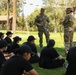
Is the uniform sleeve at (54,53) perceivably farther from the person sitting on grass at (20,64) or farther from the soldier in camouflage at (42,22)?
the soldier in camouflage at (42,22)

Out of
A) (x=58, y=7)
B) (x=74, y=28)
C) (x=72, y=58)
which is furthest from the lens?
(x=58, y=7)

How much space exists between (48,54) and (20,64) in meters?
3.61

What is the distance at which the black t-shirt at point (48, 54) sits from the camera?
8258mm

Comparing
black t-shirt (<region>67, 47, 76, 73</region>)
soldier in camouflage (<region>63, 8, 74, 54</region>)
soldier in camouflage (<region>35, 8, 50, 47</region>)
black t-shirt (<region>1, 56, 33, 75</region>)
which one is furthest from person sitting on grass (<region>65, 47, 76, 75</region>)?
soldier in camouflage (<region>35, 8, 50, 47</region>)

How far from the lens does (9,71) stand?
16.1 feet

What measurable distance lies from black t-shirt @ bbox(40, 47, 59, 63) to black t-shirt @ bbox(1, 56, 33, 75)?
3380mm

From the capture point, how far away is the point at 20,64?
15.8ft

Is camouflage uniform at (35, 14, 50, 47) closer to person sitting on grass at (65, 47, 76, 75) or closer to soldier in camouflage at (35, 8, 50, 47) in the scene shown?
soldier in camouflage at (35, 8, 50, 47)

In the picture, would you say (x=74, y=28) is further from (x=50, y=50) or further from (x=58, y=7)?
(x=58, y=7)

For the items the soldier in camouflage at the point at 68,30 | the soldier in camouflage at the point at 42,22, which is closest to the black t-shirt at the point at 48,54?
the soldier in camouflage at the point at 68,30

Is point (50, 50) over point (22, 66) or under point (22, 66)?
under

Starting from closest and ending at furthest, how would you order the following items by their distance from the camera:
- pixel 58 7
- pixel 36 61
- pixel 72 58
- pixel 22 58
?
pixel 22 58 → pixel 72 58 → pixel 36 61 → pixel 58 7

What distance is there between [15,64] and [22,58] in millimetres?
157

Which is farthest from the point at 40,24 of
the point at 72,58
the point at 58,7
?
the point at 58,7
